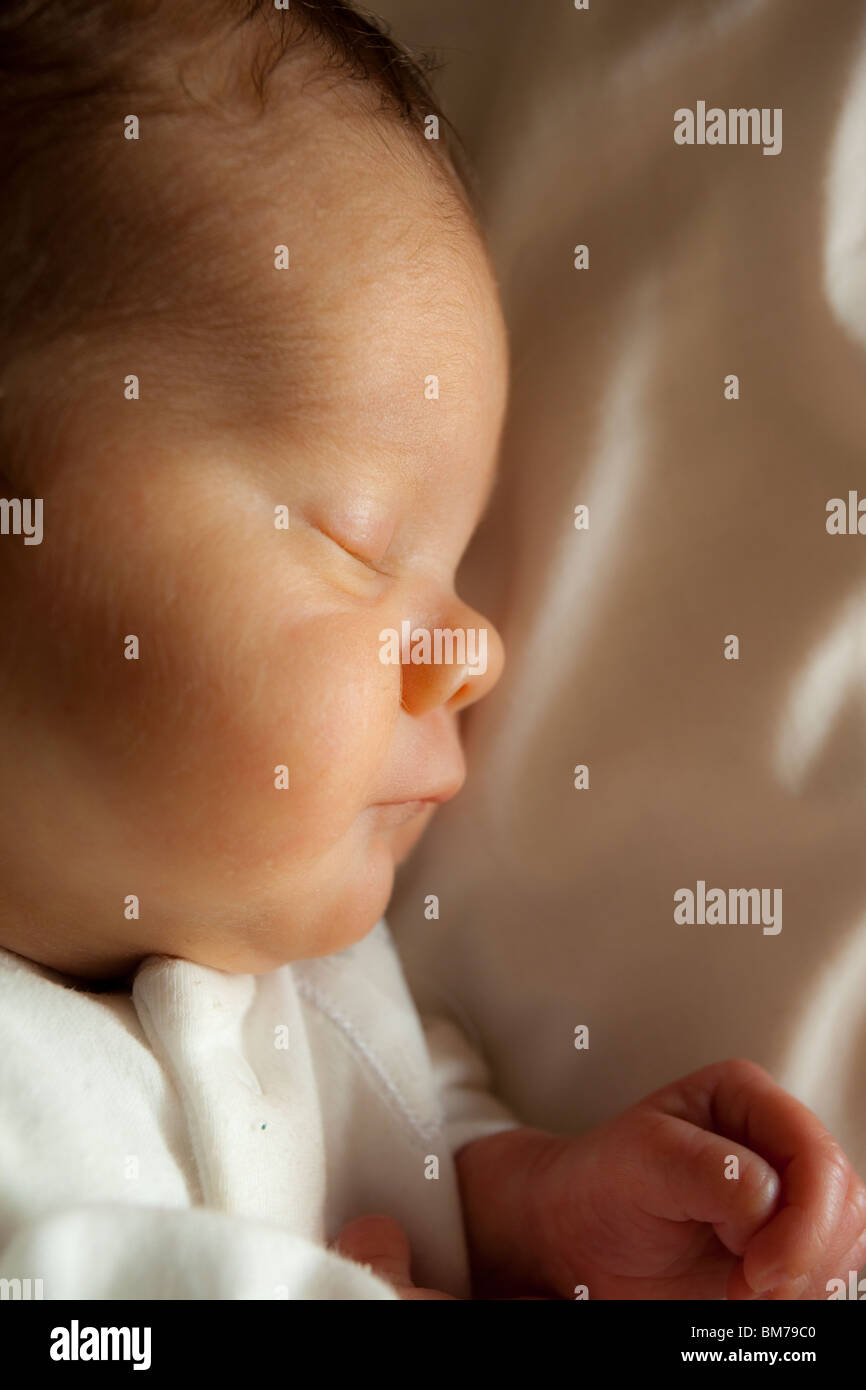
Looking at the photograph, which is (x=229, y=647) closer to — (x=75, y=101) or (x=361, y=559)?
(x=361, y=559)

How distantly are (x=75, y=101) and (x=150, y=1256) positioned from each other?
0.93 m

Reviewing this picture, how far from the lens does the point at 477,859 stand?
1459 millimetres

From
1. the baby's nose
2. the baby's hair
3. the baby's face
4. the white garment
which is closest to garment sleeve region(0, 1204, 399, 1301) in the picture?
the white garment

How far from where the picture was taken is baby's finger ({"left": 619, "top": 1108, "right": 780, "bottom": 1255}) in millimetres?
1070

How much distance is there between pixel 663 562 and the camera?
4.50 ft

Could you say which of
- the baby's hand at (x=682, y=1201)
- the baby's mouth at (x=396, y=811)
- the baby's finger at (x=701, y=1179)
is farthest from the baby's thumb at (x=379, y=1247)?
the baby's mouth at (x=396, y=811)

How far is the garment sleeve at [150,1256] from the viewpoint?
0.86 m

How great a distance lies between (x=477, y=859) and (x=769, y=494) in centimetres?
55

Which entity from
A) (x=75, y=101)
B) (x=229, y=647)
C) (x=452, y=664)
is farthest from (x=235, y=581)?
(x=75, y=101)

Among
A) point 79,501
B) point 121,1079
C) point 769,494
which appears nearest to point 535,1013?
point 121,1079

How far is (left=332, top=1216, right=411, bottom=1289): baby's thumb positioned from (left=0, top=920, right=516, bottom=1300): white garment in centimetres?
3

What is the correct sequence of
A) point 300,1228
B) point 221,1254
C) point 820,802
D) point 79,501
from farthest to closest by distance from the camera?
point 820,802 < point 300,1228 < point 79,501 < point 221,1254

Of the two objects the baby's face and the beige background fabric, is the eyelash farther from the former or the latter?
the beige background fabric
